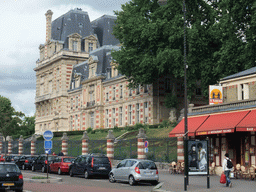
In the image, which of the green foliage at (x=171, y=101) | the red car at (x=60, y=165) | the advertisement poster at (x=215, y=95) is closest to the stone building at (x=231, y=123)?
the advertisement poster at (x=215, y=95)

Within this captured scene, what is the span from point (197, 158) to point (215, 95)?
11737 millimetres

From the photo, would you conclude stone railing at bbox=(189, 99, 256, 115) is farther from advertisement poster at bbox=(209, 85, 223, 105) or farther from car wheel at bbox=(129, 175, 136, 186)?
car wheel at bbox=(129, 175, 136, 186)

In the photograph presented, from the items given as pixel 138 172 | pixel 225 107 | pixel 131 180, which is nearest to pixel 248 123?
pixel 225 107

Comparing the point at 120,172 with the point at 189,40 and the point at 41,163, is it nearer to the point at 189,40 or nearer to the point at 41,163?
the point at 41,163

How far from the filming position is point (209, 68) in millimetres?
44875

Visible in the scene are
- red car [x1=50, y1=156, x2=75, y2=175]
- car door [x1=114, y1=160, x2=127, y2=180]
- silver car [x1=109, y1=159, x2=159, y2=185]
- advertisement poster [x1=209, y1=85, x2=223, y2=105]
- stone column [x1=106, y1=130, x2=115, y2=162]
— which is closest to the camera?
silver car [x1=109, y1=159, x2=159, y2=185]

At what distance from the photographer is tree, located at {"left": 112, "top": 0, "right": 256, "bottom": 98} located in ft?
131

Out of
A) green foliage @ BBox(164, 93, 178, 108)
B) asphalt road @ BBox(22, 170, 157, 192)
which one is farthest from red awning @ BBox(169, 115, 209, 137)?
green foliage @ BBox(164, 93, 178, 108)

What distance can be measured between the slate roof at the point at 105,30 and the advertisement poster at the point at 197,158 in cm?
7167

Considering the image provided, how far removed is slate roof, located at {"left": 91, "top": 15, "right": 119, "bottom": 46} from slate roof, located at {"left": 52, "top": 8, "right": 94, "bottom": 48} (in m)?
2.30

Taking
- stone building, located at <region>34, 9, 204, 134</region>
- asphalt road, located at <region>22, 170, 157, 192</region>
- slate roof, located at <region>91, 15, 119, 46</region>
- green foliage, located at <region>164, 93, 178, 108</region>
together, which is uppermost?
slate roof, located at <region>91, 15, 119, 46</region>

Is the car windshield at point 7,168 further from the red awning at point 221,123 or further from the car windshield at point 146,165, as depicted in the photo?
the red awning at point 221,123

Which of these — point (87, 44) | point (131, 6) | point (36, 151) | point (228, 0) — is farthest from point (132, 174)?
point (87, 44)

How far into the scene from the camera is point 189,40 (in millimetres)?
44500
